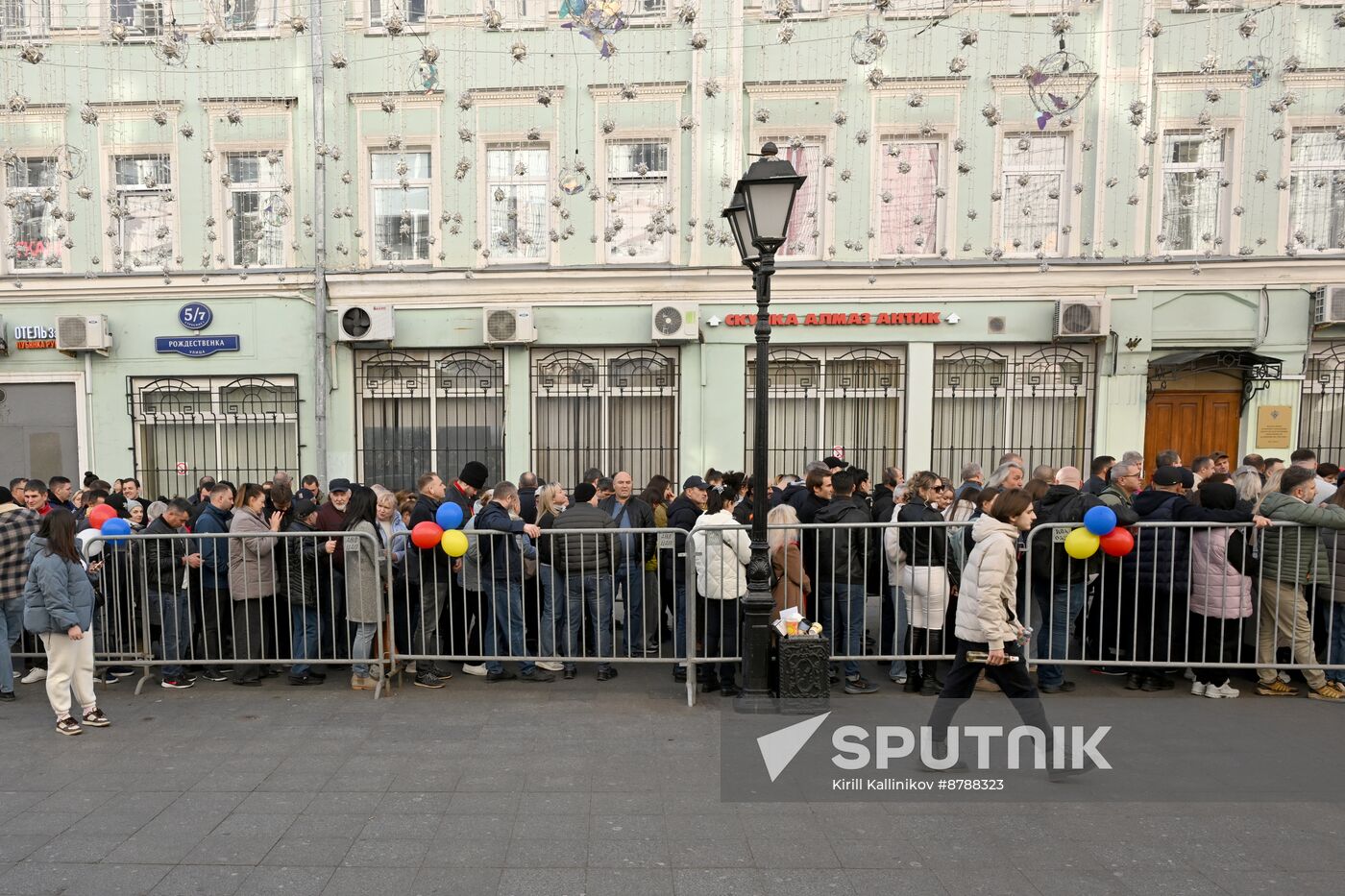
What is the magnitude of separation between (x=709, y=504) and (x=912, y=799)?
2655mm

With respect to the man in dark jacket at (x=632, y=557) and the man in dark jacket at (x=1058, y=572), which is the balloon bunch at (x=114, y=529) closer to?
the man in dark jacket at (x=632, y=557)

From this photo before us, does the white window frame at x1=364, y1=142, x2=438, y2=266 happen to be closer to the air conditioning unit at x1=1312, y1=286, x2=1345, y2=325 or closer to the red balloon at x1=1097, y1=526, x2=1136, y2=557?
the red balloon at x1=1097, y1=526, x2=1136, y2=557

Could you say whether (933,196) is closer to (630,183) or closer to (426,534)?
(630,183)

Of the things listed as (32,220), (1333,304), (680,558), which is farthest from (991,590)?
(32,220)

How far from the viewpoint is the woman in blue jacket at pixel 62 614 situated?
5.35m

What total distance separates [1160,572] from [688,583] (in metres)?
3.82

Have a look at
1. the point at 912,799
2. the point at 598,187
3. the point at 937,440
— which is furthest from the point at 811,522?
the point at 598,187

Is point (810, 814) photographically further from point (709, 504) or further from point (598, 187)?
point (598, 187)

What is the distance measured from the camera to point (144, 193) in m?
12.2

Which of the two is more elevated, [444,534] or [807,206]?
[807,206]

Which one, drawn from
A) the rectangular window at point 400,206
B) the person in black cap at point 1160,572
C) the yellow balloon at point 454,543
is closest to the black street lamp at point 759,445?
the yellow balloon at point 454,543

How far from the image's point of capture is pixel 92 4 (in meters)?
11.4

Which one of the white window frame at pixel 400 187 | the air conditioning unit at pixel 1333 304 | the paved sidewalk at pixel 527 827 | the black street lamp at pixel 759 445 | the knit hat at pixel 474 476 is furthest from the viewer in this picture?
the white window frame at pixel 400 187

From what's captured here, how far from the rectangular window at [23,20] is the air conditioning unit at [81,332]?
4.15 metres
